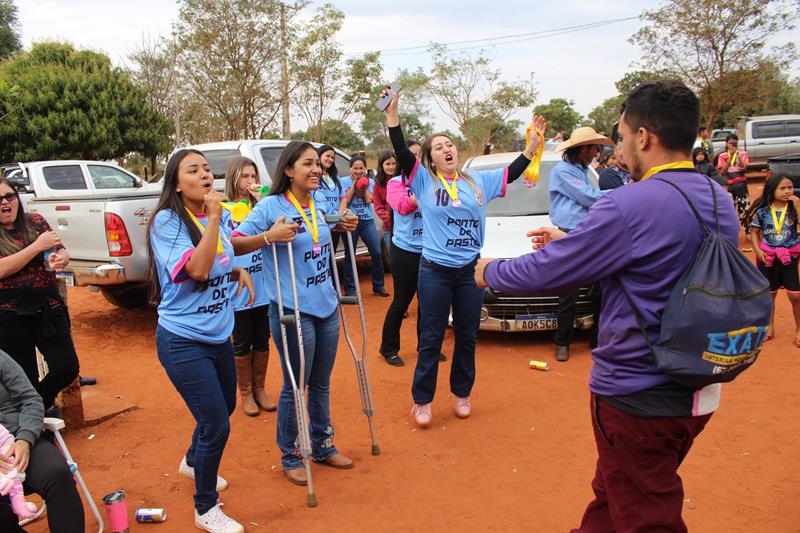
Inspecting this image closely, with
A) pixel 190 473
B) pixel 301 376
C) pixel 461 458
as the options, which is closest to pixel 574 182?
pixel 461 458

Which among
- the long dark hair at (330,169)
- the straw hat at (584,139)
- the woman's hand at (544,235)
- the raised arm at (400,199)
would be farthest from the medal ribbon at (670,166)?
the long dark hair at (330,169)

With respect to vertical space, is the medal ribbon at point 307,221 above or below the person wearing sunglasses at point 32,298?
above

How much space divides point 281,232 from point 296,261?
1.05 ft

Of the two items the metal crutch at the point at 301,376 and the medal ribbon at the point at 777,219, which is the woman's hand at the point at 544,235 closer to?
the metal crutch at the point at 301,376

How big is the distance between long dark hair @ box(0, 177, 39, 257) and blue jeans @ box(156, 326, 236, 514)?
5.05 feet

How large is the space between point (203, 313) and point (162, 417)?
2.44 meters

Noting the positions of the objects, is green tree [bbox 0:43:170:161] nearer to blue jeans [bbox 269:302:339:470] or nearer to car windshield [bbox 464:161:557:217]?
car windshield [bbox 464:161:557:217]

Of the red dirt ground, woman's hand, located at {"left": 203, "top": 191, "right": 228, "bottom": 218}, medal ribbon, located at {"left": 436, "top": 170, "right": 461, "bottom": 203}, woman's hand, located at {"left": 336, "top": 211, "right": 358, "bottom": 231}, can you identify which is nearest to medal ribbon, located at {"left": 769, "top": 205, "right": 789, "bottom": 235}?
the red dirt ground

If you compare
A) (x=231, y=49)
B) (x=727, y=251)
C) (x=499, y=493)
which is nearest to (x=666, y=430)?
(x=727, y=251)

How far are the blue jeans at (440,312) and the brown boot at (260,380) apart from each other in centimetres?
137

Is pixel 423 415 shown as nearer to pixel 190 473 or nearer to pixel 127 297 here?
pixel 190 473

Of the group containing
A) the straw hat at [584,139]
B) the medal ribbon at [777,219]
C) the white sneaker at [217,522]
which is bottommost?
the white sneaker at [217,522]

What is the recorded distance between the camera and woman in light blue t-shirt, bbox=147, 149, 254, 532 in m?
3.20

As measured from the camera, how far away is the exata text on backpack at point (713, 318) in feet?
6.32
